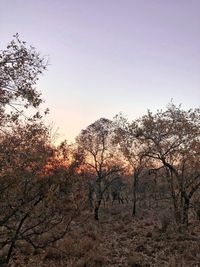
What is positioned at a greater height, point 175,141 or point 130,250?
point 175,141

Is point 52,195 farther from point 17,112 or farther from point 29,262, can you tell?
point 29,262

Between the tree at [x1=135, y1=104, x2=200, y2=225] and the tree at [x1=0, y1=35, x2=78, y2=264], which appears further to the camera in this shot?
the tree at [x1=135, y1=104, x2=200, y2=225]

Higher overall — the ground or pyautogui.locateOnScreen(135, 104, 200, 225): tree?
pyautogui.locateOnScreen(135, 104, 200, 225): tree

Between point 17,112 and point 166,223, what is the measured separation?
18.3 metres

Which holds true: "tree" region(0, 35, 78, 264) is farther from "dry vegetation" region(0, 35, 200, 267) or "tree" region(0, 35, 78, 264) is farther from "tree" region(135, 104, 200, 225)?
"tree" region(135, 104, 200, 225)

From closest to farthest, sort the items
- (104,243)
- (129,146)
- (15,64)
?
1. (15,64)
2. (104,243)
3. (129,146)

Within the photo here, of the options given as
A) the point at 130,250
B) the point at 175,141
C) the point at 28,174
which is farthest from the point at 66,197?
the point at 175,141

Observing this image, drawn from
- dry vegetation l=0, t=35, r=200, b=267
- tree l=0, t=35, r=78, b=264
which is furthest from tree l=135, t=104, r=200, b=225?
tree l=0, t=35, r=78, b=264

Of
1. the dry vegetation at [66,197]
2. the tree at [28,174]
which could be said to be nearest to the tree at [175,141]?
the dry vegetation at [66,197]

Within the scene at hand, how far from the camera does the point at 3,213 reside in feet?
31.9

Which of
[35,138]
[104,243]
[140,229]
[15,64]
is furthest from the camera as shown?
[140,229]

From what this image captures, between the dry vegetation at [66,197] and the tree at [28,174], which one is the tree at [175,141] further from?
the tree at [28,174]

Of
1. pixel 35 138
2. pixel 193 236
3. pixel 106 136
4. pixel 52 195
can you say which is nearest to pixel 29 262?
pixel 35 138

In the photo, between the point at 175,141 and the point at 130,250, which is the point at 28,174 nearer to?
the point at 130,250
